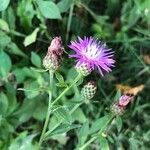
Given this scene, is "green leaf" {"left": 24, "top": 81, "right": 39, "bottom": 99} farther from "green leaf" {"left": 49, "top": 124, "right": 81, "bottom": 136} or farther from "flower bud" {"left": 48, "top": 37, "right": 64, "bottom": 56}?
"flower bud" {"left": 48, "top": 37, "right": 64, "bottom": 56}

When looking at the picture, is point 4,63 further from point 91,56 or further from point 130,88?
point 130,88

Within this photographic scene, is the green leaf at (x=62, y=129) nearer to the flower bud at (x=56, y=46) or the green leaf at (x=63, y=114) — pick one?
the green leaf at (x=63, y=114)

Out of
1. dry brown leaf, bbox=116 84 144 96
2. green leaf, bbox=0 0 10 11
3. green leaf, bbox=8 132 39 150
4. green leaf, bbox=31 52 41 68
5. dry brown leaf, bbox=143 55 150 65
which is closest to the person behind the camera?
green leaf, bbox=0 0 10 11

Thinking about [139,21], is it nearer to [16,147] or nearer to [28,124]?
[28,124]

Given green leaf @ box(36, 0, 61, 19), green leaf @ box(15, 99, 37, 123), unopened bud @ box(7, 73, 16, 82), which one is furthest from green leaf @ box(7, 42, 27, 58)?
green leaf @ box(36, 0, 61, 19)

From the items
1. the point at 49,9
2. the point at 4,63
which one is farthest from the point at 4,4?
the point at 4,63

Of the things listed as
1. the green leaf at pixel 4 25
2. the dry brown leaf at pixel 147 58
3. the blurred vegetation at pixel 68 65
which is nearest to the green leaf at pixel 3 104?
the blurred vegetation at pixel 68 65
